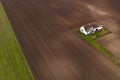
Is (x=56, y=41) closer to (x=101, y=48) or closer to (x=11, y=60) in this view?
(x=101, y=48)

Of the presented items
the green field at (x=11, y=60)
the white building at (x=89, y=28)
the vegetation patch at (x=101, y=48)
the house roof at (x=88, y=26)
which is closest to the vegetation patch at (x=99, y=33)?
the vegetation patch at (x=101, y=48)

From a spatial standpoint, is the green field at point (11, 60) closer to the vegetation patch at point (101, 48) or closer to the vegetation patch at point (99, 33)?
the vegetation patch at point (101, 48)

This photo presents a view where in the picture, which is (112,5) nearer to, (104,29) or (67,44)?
(104,29)

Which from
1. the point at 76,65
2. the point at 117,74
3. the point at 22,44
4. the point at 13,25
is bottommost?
the point at 117,74

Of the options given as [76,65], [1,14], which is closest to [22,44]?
[76,65]

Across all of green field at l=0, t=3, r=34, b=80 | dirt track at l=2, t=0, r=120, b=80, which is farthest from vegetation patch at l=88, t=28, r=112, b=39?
green field at l=0, t=3, r=34, b=80
